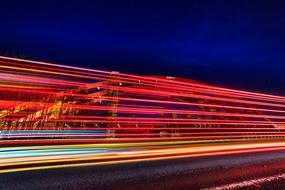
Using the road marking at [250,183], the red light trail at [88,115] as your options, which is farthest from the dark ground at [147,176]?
the red light trail at [88,115]

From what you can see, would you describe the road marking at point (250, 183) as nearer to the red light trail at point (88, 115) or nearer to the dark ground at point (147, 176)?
the dark ground at point (147, 176)

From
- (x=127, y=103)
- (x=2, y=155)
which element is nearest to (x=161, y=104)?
(x=127, y=103)

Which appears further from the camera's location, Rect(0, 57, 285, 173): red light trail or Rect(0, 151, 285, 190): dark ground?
Rect(0, 57, 285, 173): red light trail

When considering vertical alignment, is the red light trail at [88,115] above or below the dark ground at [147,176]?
above

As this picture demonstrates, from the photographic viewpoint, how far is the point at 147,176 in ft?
17.5

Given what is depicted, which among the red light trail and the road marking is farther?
the red light trail

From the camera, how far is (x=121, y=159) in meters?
7.31

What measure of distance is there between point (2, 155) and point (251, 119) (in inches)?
562

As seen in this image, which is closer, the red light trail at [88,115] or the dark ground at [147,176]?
the dark ground at [147,176]

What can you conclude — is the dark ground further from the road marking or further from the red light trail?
the red light trail

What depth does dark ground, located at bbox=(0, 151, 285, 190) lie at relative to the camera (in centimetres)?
459

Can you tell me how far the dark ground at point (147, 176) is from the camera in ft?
15.1

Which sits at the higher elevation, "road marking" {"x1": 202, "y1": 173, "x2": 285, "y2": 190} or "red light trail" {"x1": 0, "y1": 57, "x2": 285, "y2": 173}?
"red light trail" {"x1": 0, "y1": 57, "x2": 285, "y2": 173}

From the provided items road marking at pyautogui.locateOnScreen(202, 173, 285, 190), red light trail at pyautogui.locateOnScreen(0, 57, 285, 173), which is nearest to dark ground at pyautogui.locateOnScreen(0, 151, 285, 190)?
road marking at pyautogui.locateOnScreen(202, 173, 285, 190)
